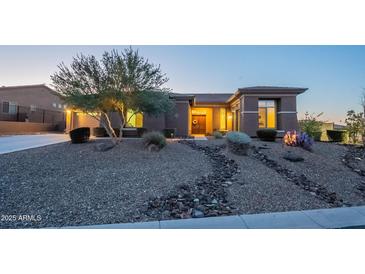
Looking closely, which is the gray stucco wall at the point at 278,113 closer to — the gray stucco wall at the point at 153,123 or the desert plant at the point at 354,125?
the desert plant at the point at 354,125

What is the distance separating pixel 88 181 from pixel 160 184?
6.65 ft

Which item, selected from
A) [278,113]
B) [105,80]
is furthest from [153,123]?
[278,113]

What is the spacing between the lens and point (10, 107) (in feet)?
76.4

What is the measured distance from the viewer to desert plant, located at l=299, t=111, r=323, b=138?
15243 millimetres

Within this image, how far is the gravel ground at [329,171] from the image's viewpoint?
576 cm

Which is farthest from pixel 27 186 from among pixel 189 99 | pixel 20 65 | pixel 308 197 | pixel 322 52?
pixel 189 99

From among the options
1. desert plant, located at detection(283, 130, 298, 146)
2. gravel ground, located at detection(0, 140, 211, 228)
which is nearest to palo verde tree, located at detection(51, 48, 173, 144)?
gravel ground, located at detection(0, 140, 211, 228)

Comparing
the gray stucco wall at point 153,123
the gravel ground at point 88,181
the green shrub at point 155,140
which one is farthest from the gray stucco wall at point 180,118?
the gravel ground at point 88,181

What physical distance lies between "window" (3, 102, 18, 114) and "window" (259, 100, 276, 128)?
26.0 metres

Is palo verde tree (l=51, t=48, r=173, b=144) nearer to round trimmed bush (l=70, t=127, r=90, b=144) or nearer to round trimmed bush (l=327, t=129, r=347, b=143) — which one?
round trimmed bush (l=70, t=127, r=90, b=144)

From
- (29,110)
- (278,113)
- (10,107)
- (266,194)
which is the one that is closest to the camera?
(266,194)

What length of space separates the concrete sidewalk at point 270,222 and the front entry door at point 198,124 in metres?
19.0

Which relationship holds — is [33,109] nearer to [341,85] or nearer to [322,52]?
[322,52]

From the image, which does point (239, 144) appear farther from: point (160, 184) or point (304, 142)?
point (160, 184)
